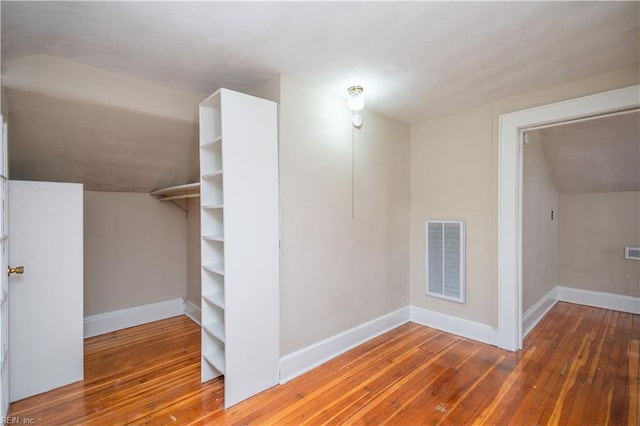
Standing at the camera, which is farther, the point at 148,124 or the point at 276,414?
the point at 148,124

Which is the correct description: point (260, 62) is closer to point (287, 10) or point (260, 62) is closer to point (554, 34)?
point (287, 10)

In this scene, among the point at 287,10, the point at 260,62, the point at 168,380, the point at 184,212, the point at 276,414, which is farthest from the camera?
the point at 184,212

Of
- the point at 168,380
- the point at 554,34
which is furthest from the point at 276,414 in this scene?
the point at 554,34

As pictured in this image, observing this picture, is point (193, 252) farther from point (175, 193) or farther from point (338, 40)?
point (338, 40)

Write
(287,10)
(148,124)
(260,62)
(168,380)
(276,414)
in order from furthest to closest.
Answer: (148,124)
(168,380)
(260,62)
(276,414)
(287,10)

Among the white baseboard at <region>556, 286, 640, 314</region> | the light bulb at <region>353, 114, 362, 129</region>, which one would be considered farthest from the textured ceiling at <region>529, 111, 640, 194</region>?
the light bulb at <region>353, 114, 362, 129</region>

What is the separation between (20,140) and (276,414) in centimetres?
285

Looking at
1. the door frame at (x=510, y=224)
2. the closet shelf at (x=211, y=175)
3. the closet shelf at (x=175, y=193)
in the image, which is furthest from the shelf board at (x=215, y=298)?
the door frame at (x=510, y=224)

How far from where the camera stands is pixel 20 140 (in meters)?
2.37

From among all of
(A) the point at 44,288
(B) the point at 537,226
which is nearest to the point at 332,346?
(A) the point at 44,288

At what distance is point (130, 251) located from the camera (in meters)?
3.46

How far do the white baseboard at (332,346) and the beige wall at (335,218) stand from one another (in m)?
0.06

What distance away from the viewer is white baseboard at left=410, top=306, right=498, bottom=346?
292 cm

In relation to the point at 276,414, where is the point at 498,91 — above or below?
above
